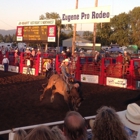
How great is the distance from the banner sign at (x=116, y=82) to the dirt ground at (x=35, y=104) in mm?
1729

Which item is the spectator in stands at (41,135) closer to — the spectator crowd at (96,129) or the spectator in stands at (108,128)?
the spectator crowd at (96,129)

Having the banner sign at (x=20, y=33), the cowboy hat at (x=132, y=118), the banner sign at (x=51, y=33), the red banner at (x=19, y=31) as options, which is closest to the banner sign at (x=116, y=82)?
the banner sign at (x=51, y=33)

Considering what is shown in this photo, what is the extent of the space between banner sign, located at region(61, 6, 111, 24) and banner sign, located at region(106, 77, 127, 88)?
5.33 meters

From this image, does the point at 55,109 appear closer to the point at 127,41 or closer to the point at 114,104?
the point at 114,104

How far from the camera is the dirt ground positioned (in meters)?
8.31

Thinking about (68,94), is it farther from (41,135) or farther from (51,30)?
(51,30)

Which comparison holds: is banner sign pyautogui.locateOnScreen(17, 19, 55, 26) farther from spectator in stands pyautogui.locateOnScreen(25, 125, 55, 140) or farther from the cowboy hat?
spectator in stands pyautogui.locateOnScreen(25, 125, 55, 140)

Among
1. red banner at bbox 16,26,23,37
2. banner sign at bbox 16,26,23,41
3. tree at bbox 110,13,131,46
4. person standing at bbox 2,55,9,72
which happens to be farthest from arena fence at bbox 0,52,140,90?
tree at bbox 110,13,131,46

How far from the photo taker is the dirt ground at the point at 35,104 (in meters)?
8.31

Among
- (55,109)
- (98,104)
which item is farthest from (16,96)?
(98,104)

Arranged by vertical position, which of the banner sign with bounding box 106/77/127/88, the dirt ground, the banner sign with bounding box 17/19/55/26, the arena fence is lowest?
the dirt ground

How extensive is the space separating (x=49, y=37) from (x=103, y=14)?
4960 millimetres

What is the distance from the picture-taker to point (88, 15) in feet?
68.3

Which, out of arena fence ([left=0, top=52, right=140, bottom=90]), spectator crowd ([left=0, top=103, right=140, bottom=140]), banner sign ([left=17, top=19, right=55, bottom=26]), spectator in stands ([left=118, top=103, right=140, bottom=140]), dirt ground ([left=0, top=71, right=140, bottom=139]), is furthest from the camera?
banner sign ([left=17, top=19, right=55, bottom=26])
